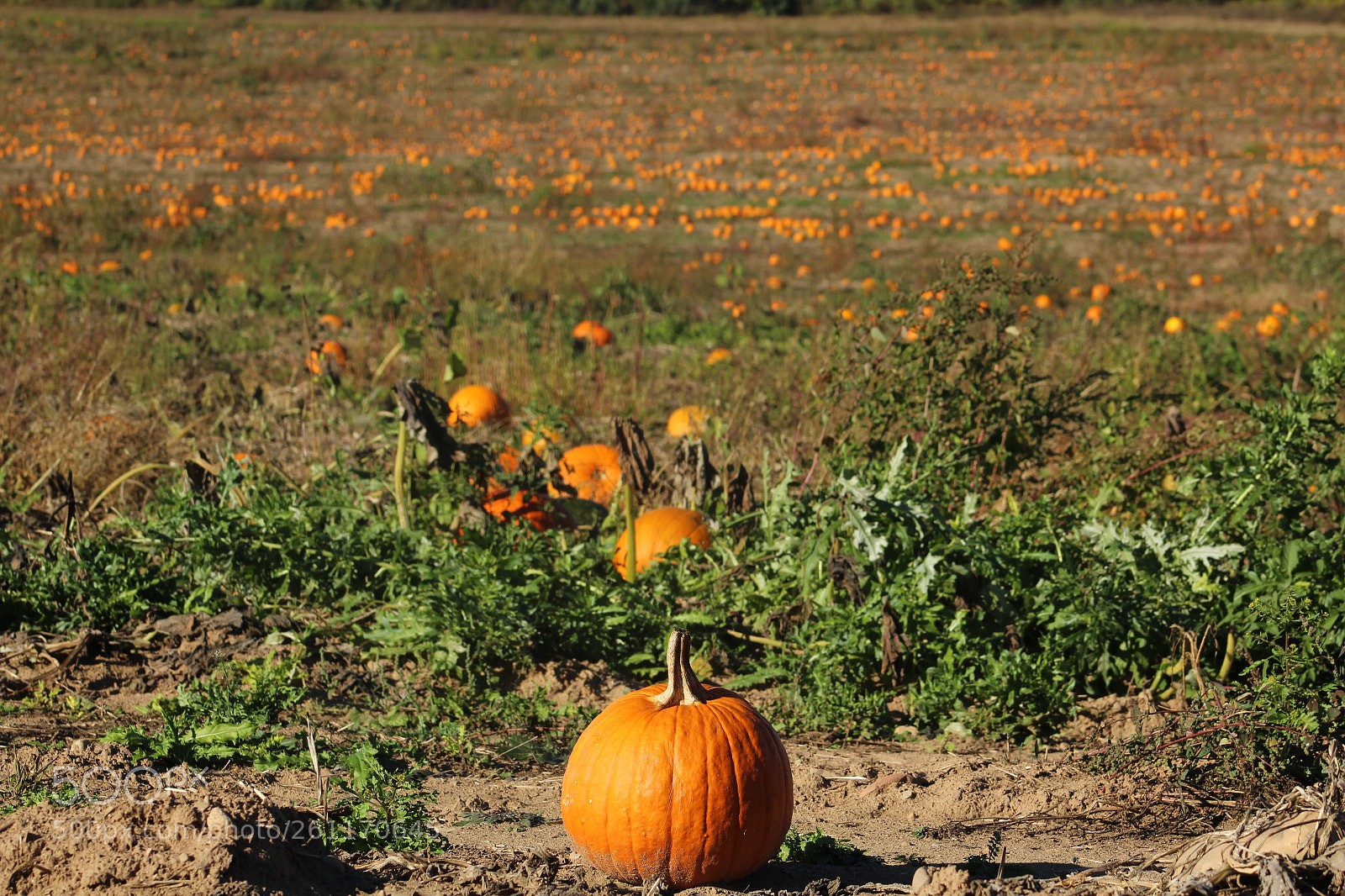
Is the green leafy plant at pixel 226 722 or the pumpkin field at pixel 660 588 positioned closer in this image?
the pumpkin field at pixel 660 588

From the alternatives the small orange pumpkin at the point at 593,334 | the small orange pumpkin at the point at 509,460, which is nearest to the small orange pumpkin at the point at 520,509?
the small orange pumpkin at the point at 509,460

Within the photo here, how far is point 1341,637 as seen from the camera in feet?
9.81

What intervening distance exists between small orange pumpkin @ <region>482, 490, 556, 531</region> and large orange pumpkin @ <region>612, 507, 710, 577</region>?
32cm

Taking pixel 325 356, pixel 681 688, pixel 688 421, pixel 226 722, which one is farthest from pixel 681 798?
pixel 688 421

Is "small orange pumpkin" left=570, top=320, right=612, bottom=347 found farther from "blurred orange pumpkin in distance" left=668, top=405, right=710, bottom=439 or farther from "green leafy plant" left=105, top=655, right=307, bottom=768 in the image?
"green leafy plant" left=105, top=655, right=307, bottom=768

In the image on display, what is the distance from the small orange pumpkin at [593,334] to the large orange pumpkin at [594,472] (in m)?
2.20

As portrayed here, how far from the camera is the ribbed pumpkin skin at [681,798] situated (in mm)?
2225

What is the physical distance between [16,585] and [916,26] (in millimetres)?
34820

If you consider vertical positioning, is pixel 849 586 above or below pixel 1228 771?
above

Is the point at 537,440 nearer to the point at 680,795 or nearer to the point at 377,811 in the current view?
the point at 377,811

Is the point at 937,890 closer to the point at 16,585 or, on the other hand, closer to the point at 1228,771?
the point at 1228,771

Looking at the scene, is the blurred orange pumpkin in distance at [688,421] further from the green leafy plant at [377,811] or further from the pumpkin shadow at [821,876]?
the pumpkin shadow at [821,876]

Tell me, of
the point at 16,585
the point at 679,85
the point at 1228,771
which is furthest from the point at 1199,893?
the point at 679,85

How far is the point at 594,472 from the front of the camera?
4.77 metres
